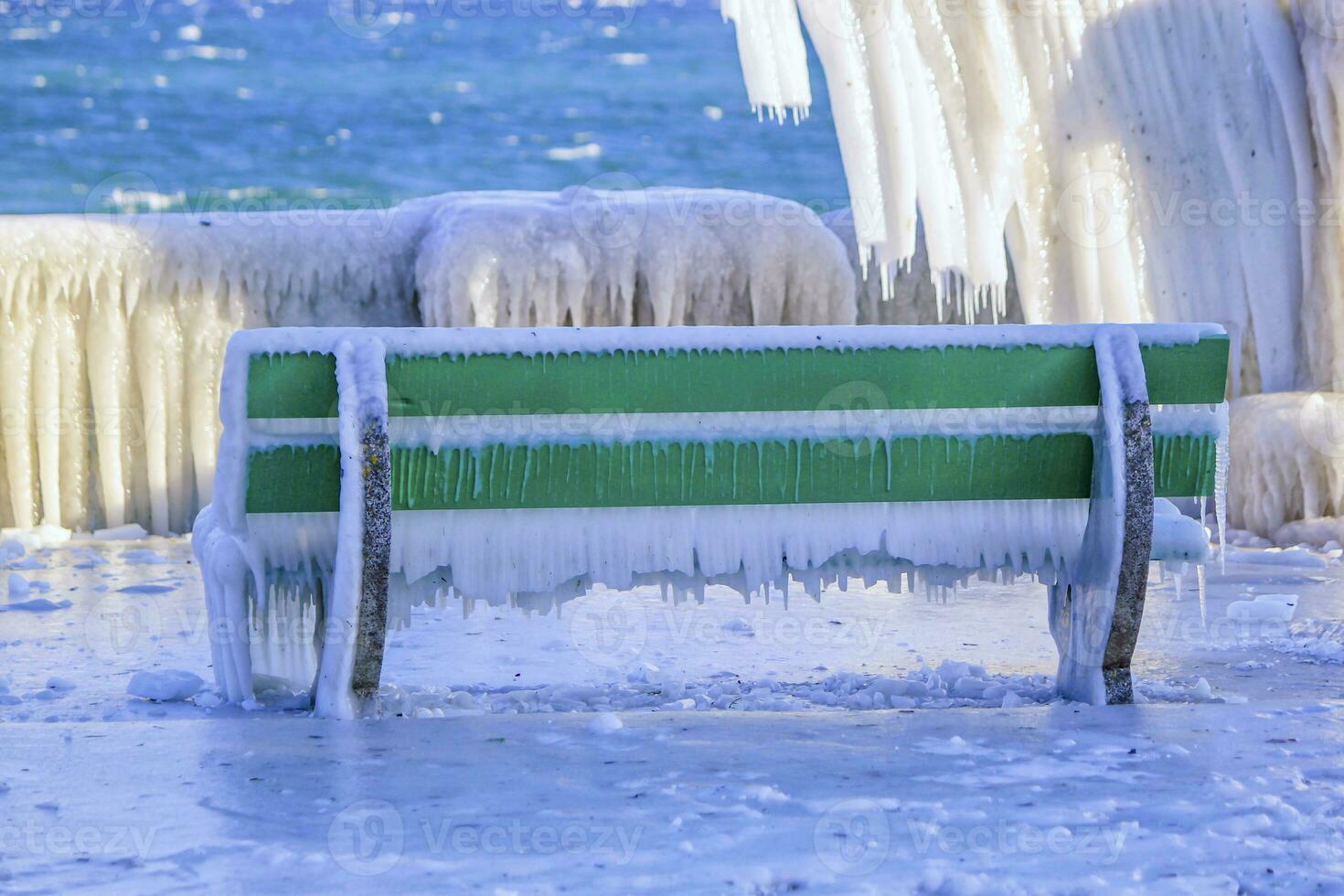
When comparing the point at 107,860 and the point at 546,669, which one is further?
the point at 546,669

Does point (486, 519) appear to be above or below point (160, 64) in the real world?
below

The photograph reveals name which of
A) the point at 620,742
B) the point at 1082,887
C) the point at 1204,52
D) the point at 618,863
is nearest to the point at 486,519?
the point at 620,742

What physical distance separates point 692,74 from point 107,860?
2144cm

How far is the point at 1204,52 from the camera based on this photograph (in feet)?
20.2

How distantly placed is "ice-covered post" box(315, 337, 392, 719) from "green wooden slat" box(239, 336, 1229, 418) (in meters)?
0.08

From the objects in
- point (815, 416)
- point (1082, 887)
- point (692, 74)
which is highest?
point (692, 74)

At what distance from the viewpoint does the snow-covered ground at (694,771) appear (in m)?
1.78

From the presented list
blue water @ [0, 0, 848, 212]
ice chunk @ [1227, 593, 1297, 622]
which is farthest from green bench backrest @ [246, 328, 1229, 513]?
blue water @ [0, 0, 848, 212]

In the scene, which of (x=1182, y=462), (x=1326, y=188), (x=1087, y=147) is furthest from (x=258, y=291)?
(x=1182, y=462)

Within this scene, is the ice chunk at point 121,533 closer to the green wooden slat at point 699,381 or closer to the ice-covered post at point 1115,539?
the green wooden slat at point 699,381

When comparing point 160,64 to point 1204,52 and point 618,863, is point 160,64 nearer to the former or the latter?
point 1204,52

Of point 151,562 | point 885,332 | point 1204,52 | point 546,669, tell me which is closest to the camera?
point 885,332

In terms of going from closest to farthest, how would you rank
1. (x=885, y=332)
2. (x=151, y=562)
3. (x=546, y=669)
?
(x=885, y=332), (x=546, y=669), (x=151, y=562)

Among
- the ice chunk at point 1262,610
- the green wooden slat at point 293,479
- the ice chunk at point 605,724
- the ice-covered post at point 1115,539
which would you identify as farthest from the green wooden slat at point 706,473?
the ice chunk at point 1262,610
